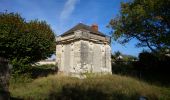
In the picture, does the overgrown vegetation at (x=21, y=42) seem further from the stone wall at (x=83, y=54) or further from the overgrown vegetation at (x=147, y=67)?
the overgrown vegetation at (x=147, y=67)

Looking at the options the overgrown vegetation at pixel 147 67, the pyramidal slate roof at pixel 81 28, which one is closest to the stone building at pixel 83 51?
the pyramidal slate roof at pixel 81 28

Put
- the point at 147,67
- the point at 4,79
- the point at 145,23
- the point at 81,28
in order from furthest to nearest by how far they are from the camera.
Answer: the point at 147,67 → the point at 81,28 → the point at 145,23 → the point at 4,79

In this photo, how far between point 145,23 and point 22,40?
12522mm

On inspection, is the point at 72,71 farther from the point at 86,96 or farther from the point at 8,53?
the point at 86,96

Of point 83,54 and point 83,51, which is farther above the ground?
point 83,51

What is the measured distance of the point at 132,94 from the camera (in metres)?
15.9

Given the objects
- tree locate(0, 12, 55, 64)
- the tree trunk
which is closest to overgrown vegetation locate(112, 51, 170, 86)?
tree locate(0, 12, 55, 64)

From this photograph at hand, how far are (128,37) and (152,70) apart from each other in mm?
8533

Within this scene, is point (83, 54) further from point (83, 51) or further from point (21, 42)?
point (21, 42)

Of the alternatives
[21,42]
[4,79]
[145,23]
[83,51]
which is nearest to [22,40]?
[21,42]

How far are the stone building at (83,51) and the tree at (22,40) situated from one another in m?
1.96

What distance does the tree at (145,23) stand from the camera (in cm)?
2002

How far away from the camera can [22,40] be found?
78.2 ft

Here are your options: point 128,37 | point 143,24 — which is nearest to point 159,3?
point 143,24
